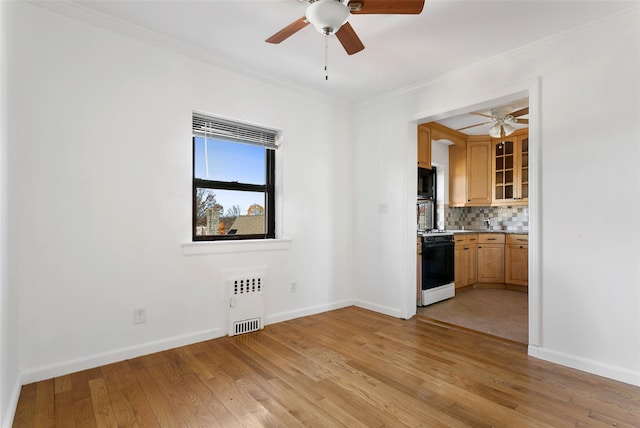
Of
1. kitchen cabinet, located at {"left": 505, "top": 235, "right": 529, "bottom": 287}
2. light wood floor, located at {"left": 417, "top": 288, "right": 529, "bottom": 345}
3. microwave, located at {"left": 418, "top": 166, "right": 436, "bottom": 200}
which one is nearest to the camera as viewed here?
light wood floor, located at {"left": 417, "top": 288, "right": 529, "bottom": 345}

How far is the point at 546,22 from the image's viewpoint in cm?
235

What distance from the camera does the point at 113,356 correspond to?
2.41m

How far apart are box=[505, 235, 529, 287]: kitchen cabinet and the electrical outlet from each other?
5.03m

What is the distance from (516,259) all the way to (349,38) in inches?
177

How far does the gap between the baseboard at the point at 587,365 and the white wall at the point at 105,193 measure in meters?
2.40

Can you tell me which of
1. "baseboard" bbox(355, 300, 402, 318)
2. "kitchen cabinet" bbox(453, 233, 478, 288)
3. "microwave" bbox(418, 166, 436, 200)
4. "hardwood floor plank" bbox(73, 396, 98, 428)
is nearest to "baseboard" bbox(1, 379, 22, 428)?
"hardwood floor plank" bbox(73, 396, 98, 428)

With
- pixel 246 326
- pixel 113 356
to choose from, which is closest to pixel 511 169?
pixel 246 326

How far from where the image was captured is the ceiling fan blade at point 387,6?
1.76 m

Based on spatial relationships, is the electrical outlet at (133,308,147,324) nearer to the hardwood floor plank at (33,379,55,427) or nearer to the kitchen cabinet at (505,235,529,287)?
the hardwood floor plank at (33,379,55,427)

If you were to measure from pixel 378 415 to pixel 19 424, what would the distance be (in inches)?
74.9

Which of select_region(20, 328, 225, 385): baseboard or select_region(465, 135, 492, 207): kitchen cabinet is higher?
select_region(465, 135, 492, 207): kitchen cabinet

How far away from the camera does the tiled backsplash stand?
18.1 ft

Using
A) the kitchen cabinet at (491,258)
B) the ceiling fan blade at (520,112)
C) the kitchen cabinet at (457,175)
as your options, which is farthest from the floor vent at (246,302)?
the kitchen cabinet at (457,175)

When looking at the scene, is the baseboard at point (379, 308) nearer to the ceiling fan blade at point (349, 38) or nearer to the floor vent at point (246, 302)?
the floor vent at point (246, 302)
